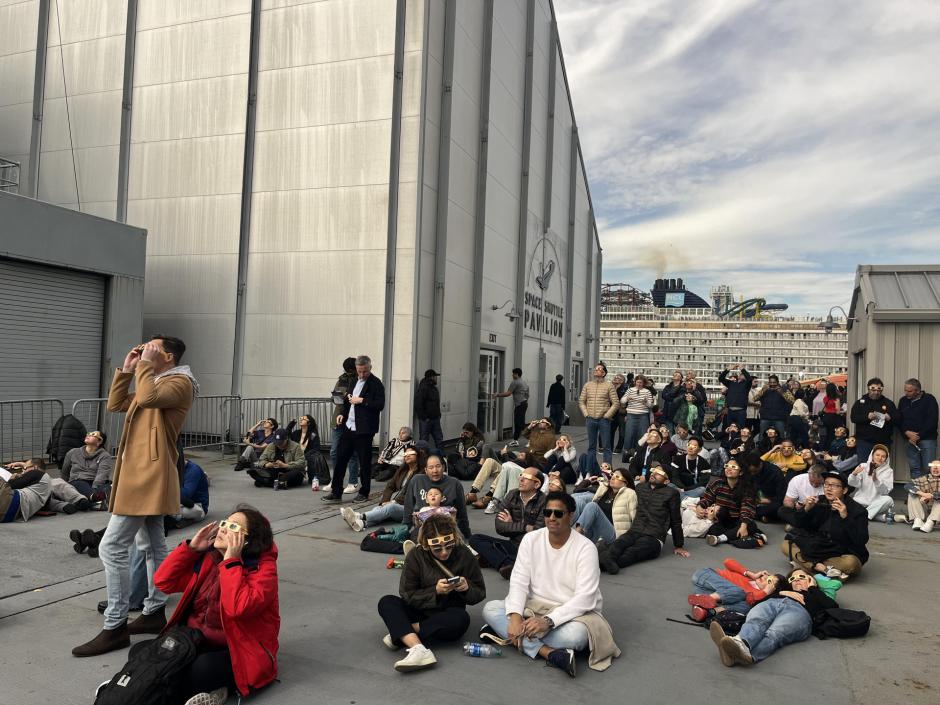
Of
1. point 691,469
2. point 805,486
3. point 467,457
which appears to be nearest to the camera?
point 805,486

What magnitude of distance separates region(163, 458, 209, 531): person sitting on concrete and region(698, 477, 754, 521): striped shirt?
6.33 meters

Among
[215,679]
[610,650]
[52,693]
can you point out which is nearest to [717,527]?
[610,650]

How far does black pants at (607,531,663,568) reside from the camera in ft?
23.8

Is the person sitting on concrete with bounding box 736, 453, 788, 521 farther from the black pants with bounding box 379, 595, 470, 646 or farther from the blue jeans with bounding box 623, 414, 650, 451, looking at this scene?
the black pants with bounding box 379, 595, 470, 646

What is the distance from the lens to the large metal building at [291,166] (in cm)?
1466

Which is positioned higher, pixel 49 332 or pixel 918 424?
pixel 49 332

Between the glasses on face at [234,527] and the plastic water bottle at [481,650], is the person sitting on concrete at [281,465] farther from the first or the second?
the glasses on face at [234,527]

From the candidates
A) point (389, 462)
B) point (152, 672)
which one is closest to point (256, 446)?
point (389, 462)

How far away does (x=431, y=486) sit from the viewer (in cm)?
781

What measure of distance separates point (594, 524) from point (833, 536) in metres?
2.46

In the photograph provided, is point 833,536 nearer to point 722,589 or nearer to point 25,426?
point 722,589

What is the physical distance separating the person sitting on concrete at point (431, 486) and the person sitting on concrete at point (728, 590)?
258 centimetres

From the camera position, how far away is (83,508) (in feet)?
28.6

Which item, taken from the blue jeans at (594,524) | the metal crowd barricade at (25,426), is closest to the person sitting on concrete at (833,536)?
the blue jeans at (594,524)
